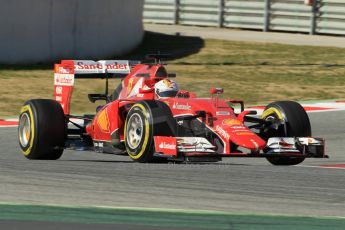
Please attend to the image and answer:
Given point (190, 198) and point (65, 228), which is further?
point (190, 198)

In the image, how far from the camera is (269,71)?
23.3m

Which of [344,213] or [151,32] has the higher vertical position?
[151,32]

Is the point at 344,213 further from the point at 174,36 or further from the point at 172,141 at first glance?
the point at 174,36

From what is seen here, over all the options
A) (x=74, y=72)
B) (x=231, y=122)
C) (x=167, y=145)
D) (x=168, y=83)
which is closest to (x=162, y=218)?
(x=167, y=145)

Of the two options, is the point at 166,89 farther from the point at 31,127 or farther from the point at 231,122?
the point at 31,127

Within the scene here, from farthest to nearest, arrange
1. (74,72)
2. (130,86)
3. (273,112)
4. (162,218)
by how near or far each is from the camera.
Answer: (74,72) → (130,86) → (273,112) → (162,218)

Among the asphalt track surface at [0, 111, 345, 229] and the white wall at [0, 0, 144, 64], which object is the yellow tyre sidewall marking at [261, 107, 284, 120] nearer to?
the asphalt track surface at [0, 111, 345, 229]

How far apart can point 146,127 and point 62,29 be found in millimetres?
12309

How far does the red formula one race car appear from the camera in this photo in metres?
10.8

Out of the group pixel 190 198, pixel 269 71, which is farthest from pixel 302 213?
pixel 269 71

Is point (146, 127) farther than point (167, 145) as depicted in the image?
Yes

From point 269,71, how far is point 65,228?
1626 centimetres

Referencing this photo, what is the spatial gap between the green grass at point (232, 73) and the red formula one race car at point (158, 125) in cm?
509

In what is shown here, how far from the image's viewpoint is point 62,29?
22781 millimetres
